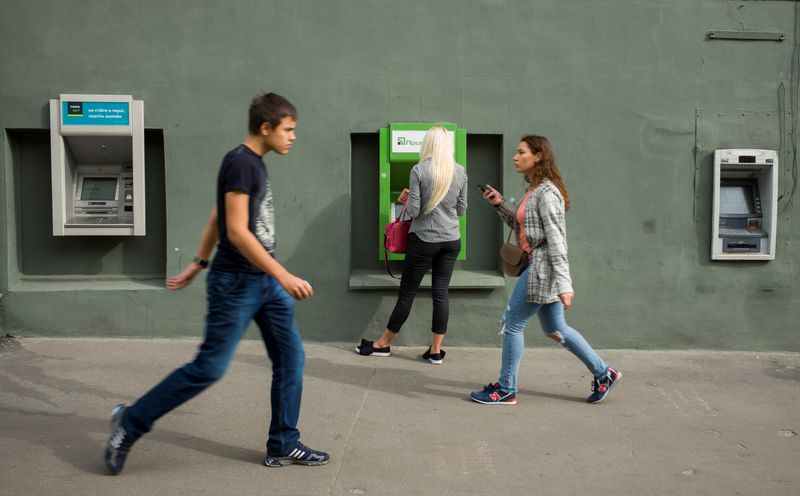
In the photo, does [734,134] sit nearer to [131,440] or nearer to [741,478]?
[741,478]

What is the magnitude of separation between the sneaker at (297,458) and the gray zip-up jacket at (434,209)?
2382 millimetres

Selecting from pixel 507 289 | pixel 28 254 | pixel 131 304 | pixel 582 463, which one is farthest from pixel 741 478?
pixel 28 254

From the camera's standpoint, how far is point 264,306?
146 inches

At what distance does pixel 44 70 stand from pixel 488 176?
3.84 metres

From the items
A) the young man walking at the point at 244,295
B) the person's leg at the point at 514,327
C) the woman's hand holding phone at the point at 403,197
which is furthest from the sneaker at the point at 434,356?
the young man walking at the point at 244,295

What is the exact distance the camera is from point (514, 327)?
4.90 metres

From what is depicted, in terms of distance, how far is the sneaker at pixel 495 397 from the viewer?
4.99 m

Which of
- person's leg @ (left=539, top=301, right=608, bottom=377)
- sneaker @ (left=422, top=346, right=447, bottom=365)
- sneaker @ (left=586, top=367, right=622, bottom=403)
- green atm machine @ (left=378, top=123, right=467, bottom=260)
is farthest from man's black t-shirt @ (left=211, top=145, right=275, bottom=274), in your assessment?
green atm machine @ (left=378, top=123, right=467, bottom=260)

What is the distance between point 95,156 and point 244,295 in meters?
3.65

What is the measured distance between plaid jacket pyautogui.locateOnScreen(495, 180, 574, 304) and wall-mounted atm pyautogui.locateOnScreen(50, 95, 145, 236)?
3.34 meters

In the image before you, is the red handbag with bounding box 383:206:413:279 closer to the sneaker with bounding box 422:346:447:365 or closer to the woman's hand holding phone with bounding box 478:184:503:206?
the sneaker with bounding box 422:346:447:365

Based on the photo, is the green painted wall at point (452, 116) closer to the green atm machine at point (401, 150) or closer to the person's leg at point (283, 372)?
the green atm machine at point (401, 150)

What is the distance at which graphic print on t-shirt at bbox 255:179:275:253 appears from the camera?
367 centimetres

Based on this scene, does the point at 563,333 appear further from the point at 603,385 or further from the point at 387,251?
the point at 387,251
